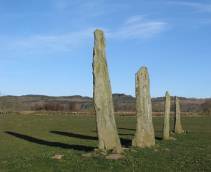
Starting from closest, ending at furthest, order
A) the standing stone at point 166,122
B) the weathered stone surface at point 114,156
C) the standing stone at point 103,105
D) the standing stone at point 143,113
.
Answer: the weathered stone surface at point 114,156, the standing stone at point 103,105, the standing stone at point 143,113, the standing stone at point 166,122

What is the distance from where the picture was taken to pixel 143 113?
87.6 feet

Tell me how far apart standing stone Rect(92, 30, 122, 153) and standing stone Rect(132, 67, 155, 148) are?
11.8 feet

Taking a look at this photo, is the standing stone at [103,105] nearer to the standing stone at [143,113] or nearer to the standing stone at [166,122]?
the standing stone at [143,113]

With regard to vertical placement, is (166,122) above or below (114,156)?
above

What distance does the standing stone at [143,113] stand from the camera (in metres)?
25.8

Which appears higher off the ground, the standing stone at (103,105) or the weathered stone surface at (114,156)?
the standing stone at (103,105)

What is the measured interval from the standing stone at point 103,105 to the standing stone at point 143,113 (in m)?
3.59

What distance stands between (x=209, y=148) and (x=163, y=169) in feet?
30.5

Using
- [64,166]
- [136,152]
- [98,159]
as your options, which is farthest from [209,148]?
[64,166]

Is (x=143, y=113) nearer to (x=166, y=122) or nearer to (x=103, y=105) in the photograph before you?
(x=103, y=105)

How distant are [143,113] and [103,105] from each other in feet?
15.6

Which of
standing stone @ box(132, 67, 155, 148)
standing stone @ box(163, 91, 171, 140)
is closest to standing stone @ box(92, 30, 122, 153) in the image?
standing stone @ box(132, 67, 155, 148)

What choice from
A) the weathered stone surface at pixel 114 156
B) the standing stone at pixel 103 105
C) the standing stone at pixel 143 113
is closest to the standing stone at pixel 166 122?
the standing stone at pixel 143 113

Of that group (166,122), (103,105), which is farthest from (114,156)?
(166,122)
